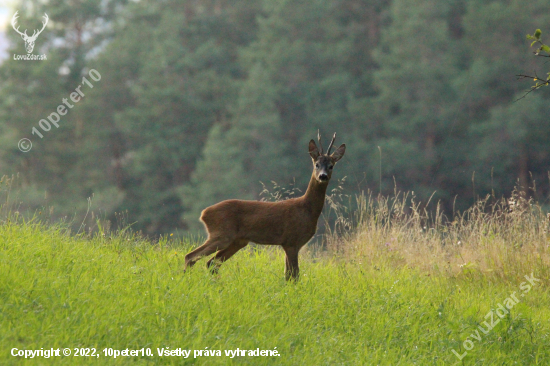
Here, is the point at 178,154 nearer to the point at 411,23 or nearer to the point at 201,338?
the point at 411,23

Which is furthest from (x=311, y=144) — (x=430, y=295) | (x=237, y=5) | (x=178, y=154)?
(x=237, y=5)

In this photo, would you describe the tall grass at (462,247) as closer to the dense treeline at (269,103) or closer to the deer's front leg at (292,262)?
the deer's front leg at (292,262)

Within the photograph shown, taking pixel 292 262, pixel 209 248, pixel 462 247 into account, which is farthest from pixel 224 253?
pixel 462 247

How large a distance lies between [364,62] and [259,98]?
18.9 feet

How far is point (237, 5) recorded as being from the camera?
33.4m

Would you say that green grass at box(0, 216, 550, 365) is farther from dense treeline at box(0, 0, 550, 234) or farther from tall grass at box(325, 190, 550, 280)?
dense treeline at box(0, 0, 550, 234)

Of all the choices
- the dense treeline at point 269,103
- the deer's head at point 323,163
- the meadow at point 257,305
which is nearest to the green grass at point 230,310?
the meadow at point 257,305

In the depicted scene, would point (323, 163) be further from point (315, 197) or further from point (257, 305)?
point (257, 305)

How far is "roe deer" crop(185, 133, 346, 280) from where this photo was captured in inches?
226

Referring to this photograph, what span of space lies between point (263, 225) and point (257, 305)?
891mm

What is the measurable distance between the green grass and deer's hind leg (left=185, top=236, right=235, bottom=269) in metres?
0.10

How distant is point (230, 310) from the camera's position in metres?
4.88

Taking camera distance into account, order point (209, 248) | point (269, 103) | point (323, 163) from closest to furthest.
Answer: point (209, 248)
point (323, 163)
point (269, 103)

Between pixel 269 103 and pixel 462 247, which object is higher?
pixel 269 103
